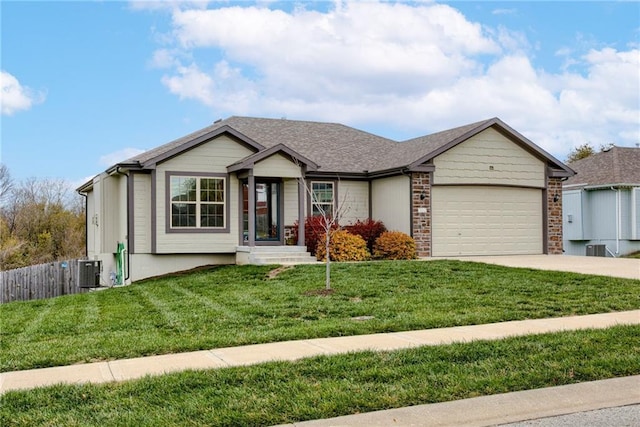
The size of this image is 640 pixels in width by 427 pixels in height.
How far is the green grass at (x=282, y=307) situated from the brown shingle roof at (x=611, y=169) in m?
14.9

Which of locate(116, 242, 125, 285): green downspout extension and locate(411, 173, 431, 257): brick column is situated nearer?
locate(116, 242, 125, 285): green downspout extension

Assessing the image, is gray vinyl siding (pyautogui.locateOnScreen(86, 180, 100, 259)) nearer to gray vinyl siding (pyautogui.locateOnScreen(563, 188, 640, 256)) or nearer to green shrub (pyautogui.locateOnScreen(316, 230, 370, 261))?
green shrub (pyautogui.locateOnScreen(316, 230, 370, 261))

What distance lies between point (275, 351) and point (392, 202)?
1514 cm

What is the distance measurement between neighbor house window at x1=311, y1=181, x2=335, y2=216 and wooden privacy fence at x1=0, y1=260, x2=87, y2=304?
8.38m

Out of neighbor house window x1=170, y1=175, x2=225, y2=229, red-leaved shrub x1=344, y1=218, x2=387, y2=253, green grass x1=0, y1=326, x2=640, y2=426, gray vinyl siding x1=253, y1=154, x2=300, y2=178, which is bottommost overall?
green grass x1=0, y1=326, x2=640, y2=426

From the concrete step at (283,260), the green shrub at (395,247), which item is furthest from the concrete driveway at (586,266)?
the concrete step at (283,260)

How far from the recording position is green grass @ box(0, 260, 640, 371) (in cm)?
830

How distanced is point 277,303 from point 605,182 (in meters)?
21.9

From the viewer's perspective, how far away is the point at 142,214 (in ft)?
64.6

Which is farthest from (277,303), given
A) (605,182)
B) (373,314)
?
(605,182)

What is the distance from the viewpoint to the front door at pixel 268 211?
2122 centimetres

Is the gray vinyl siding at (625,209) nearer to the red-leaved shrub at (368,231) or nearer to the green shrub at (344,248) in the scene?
the red-leaved shrub at (368,231)

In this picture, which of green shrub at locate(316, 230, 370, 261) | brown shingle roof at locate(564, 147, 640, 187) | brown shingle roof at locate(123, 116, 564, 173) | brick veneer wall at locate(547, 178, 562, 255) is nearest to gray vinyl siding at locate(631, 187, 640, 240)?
brown shingle roof at locate(564, 147, 640, 187)

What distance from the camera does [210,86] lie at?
19000mm
